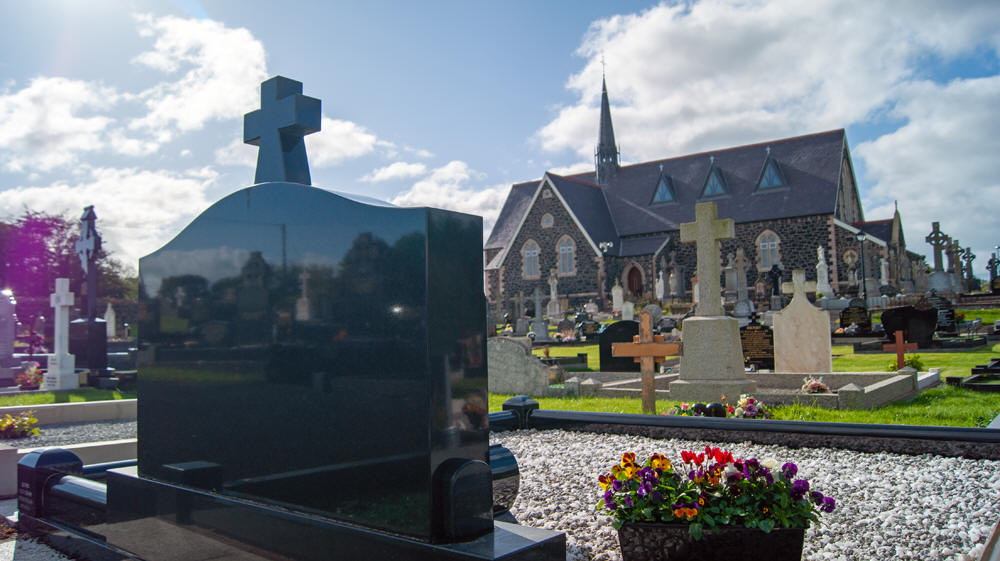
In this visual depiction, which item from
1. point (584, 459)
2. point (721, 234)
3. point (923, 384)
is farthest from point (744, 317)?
point (584, 459)

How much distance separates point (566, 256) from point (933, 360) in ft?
84.8

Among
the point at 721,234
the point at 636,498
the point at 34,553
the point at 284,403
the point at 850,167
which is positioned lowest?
the point at 34,553

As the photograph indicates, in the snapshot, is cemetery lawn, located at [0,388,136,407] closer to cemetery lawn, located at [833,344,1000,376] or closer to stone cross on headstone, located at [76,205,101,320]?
stone cross on headstone, located at [76,205,101,320]

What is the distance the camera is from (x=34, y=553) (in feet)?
12.5

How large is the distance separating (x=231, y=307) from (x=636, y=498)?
2026 millimetres

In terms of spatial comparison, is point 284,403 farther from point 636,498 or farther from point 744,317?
point 744,317

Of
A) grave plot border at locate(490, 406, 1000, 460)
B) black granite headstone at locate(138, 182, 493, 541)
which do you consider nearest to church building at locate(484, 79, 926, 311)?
grave plot border at locate(490, 406, 1000, 460)

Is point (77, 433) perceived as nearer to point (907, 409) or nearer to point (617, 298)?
point (907, 409)

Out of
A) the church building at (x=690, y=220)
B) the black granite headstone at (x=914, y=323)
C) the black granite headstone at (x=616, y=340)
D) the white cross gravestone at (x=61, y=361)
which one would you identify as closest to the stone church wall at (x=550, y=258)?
the church building at (x=690, y=220)

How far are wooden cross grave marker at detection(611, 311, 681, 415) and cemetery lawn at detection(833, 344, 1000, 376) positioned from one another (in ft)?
17.2

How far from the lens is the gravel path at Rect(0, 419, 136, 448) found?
786 centimetres

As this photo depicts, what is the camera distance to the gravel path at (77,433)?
786 centimetres

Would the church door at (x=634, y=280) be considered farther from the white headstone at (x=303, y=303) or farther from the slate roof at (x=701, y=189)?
the white headstone at (x=303, y=303)

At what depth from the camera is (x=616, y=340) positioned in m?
13.8
